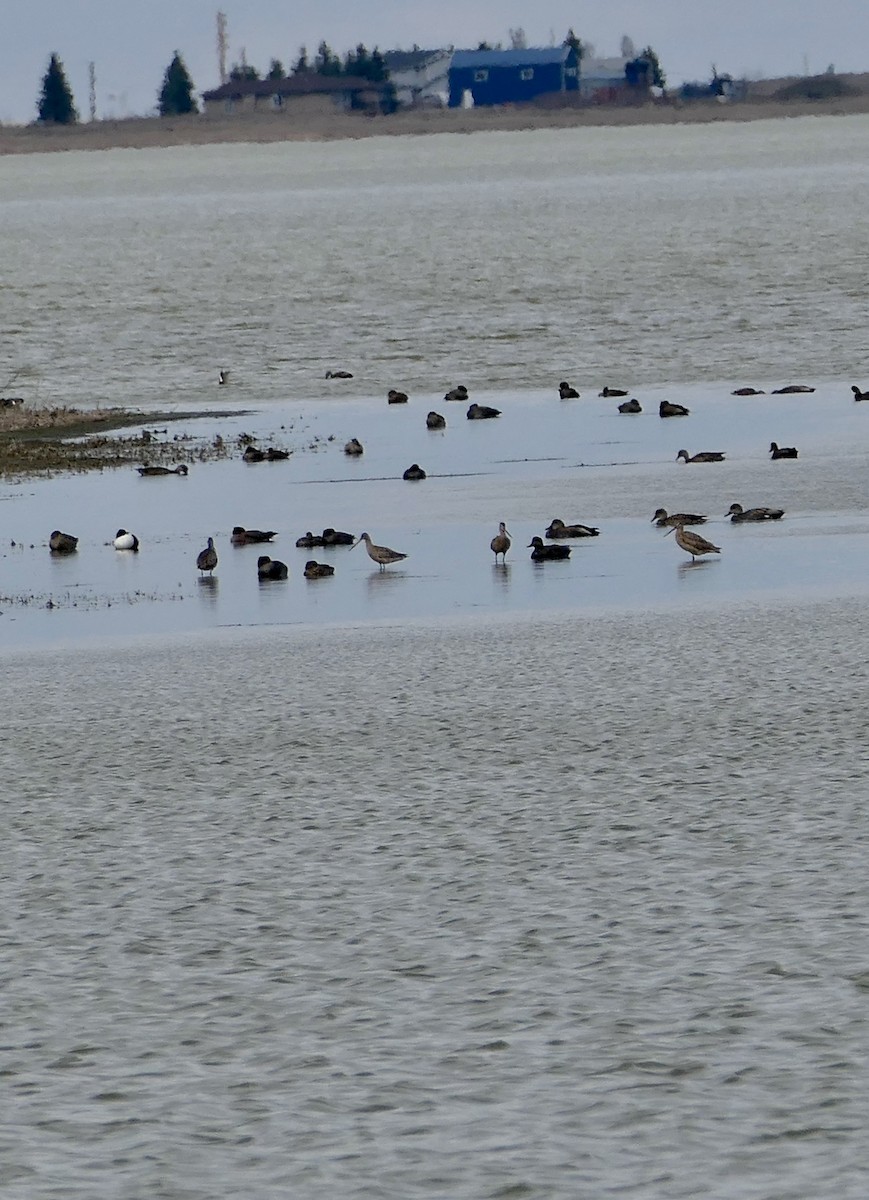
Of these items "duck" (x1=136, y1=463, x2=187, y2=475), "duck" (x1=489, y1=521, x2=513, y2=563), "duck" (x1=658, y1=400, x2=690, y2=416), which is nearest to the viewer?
"duck" (x1=489, y1=521, x2=513, y2=563)

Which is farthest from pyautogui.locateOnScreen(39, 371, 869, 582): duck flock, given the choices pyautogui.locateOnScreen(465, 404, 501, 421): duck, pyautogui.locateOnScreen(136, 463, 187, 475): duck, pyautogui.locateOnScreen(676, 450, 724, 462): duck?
pyautogui.locateOnScreen(465, 404, 501, 421): duck

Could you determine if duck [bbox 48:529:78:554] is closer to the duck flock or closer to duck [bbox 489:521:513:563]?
the duck flock

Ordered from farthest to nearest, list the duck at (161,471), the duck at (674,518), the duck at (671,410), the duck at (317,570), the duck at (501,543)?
the duck at (671,410) < the duck at (161,471) < the duck at (674,518) < the duck at (501,543) < the duck at (317,570)

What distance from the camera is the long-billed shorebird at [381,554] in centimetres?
2530

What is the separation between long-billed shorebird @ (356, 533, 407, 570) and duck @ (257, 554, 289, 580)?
0.88m

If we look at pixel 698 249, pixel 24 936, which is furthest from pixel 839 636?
pixel 698 249

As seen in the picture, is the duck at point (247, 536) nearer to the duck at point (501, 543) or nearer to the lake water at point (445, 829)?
the lake water at point (445, 829)

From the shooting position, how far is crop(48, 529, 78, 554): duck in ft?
88.8

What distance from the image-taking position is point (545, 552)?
2544 centimetres

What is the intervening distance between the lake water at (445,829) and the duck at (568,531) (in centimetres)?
35

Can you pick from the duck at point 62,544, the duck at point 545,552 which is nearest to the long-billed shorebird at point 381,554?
the duck at point 545,552

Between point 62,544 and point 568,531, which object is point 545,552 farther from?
point 62,544

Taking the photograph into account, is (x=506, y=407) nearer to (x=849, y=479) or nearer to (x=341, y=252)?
(x=849, y=479)

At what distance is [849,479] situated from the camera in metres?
31.5
